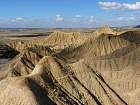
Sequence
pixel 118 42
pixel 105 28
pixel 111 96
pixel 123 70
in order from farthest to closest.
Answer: pixel 105 28
pixel 118 42
pixel 123 70
pixel 111 96

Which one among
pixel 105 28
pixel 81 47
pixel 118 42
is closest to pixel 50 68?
pixel 81 47

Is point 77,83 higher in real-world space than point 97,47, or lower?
higher

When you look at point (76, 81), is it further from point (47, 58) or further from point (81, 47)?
point (81, 47)

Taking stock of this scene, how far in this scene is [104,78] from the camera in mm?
58625

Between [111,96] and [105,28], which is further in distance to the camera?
[105,28]

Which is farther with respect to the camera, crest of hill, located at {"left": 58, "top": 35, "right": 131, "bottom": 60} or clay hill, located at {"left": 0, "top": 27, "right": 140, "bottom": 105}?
crest of hill, located at {"left": 58, "top": 35, "right": 131, "bottom": 60}

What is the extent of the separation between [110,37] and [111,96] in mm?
51182

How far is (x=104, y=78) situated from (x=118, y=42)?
1862 inches

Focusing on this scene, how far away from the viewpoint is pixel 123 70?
198 feet

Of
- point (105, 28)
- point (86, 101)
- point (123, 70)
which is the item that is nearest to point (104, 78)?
point (123, 70)

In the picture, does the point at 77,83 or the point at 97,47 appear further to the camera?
the point at 97,47

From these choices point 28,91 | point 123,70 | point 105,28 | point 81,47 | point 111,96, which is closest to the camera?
point 28,91

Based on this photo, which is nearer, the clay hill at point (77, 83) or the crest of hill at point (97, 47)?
the clay hill at point (77, 83)

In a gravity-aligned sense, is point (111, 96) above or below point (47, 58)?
below
